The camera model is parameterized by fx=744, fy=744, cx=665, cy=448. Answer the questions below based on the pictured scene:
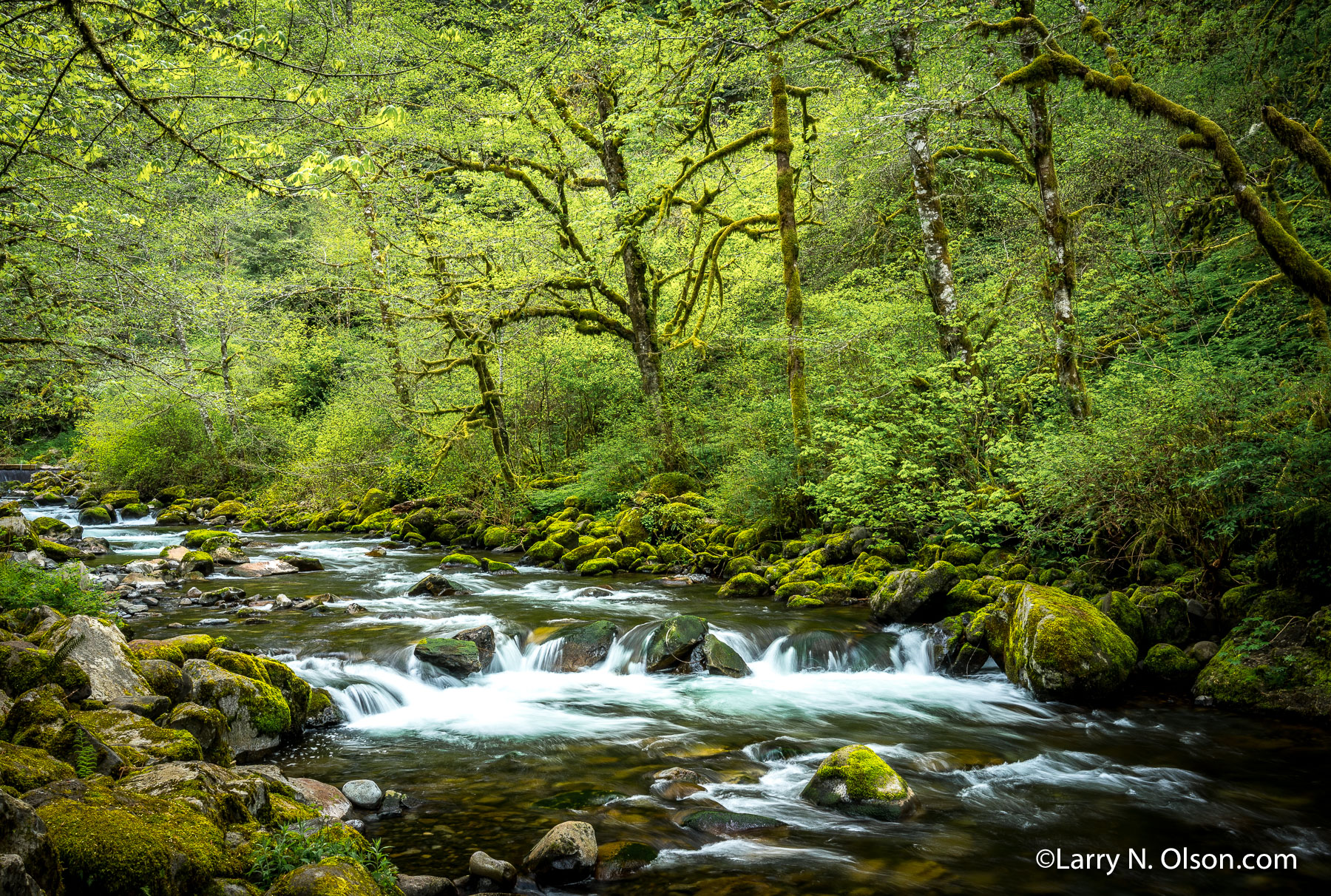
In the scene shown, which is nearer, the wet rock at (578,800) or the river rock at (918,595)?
the wet rock at (578,800)

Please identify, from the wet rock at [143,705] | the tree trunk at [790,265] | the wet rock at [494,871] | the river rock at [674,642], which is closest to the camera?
the wet rock at [494,871]

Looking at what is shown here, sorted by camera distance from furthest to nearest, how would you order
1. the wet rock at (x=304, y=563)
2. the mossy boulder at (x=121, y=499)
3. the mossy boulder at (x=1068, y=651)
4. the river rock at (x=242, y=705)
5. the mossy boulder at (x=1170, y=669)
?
the mossy boulder at (x=121, y=499) → the wet rock at (x=304, y=563) → the mossy boulder at (x=1170, y=669) → the mossy boulder at (x=1068, y=651) → the river rock at (x=242, y=705)

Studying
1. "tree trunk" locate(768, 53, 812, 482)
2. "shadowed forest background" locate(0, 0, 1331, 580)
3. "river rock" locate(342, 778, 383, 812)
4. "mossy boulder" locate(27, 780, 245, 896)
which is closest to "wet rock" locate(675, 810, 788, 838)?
"river rock" locate(342, 778, 383, 812)

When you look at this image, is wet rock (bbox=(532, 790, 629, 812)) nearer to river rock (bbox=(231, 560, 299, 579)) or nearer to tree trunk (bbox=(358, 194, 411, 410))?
tree trunk (bbox=(358, 194, 411, 410))

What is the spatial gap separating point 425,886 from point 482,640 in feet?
18.0

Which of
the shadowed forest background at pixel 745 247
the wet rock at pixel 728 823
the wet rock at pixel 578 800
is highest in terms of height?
the shadowed forest background at pixel 745 247

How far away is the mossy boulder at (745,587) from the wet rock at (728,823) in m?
6.65

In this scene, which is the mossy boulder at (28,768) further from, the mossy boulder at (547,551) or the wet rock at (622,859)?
the mossy boulder at (547,551)

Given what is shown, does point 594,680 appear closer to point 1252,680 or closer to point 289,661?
point 289,661

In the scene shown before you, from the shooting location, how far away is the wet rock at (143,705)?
530cm

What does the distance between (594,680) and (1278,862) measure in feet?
21.4

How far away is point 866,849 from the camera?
4.95m

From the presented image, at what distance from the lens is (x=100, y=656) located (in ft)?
18.8

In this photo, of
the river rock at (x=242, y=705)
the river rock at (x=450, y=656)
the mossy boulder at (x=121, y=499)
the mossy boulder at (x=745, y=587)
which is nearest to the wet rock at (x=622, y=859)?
the river rock at (x=242, y=705)
